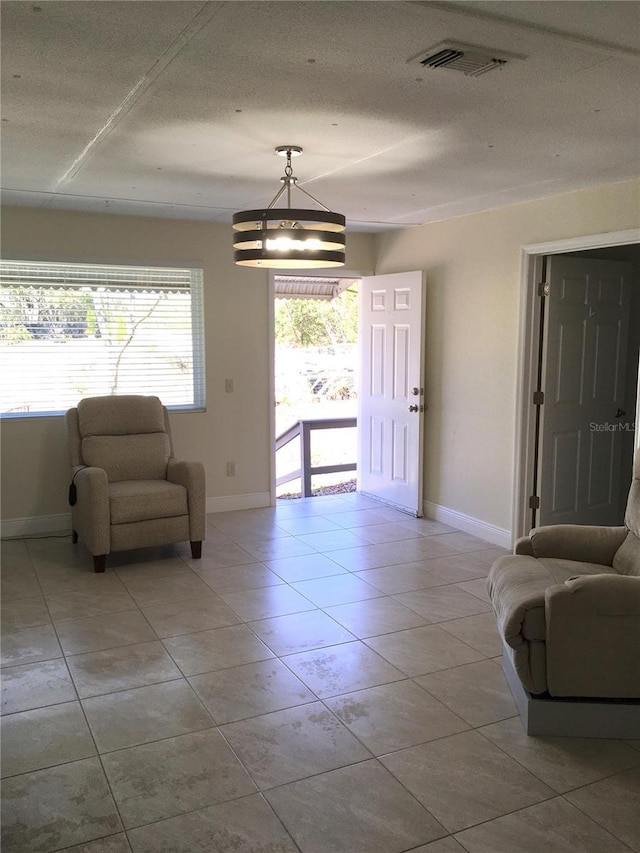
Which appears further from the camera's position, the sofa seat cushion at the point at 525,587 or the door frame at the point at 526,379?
the door frame at the point at 526,379

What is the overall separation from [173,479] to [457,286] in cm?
250

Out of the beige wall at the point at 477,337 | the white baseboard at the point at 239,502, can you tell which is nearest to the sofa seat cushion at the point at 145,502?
the white baseboard at the point at 239,502

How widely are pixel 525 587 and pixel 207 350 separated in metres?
3.61

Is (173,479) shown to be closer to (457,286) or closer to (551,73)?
(457,286)

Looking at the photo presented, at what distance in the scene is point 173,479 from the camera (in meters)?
4.88

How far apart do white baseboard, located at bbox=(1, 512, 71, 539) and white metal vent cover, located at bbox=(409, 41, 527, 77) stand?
4217 millimetres

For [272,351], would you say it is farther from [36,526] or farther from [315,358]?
[315,358]

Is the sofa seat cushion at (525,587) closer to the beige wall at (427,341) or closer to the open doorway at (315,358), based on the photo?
the beige wall at (427,341)

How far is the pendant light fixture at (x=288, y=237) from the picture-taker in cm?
290

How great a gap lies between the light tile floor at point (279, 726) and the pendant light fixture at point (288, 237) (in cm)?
179

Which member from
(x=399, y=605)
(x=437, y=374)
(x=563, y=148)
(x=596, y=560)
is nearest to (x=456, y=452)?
(x=437, y=374)

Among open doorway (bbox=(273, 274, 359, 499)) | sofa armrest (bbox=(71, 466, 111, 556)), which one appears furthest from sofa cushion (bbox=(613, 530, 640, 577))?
open doorway (bbox=(273, 274, 359, 499))

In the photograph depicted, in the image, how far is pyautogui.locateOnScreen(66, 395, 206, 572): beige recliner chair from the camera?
14.5ft

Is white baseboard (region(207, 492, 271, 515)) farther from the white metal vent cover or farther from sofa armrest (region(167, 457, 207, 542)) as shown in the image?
the white metal vent cover
